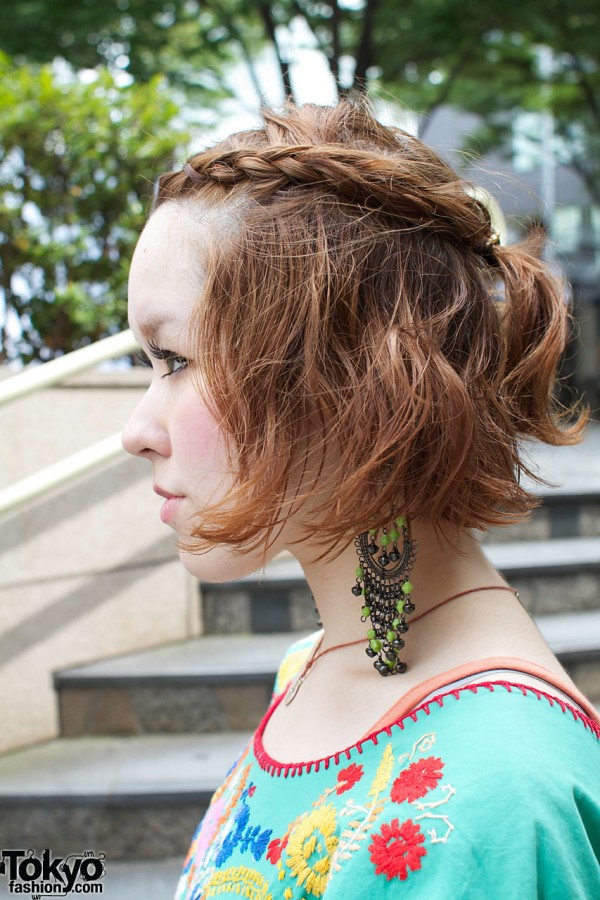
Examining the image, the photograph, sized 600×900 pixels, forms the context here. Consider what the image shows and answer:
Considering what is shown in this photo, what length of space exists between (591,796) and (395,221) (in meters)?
0.58

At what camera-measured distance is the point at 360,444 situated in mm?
845

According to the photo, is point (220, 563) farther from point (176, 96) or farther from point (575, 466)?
point (176, 96)

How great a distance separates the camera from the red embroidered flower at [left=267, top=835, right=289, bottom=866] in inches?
33.9

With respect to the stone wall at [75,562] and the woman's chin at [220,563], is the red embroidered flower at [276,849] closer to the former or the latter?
the woman's chin at [220,563]

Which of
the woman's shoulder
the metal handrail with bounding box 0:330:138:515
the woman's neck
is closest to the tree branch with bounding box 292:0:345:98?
the metal handrail with bounding box 0:330:138:515

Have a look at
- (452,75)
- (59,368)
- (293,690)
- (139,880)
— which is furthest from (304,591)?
(452,75)

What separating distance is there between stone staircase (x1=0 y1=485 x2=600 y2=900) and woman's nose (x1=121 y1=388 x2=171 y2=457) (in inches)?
71.9

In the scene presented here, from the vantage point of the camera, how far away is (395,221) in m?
0.90

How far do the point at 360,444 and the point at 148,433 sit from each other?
10.0 inches

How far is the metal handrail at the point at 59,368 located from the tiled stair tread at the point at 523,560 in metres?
0.93

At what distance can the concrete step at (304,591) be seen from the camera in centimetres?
313

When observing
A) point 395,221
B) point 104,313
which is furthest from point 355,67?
point 395,221

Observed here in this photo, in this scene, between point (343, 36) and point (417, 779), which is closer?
point (417, 779)

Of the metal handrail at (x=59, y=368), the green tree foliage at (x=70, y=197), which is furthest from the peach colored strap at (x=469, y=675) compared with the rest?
the green tree foliage at (x=70, y=197)
